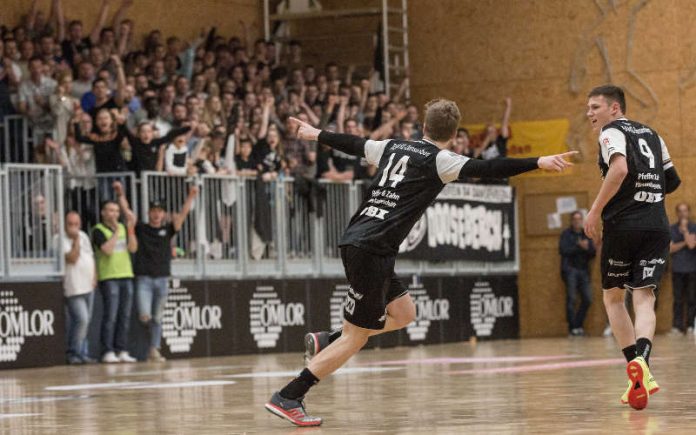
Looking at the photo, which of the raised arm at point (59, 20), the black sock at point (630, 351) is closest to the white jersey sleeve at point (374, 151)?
the black sock at point (630, 351)

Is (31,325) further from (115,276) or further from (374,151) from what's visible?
(374,151)

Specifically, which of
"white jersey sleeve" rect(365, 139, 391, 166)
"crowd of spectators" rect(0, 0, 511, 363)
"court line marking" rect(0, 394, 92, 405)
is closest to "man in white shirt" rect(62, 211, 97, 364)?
"crowd of spectators" rect(0, 0, 511, 363)

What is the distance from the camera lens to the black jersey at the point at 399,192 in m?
8.73

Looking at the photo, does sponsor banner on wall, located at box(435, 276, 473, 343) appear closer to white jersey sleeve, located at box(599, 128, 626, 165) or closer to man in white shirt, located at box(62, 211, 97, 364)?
man in white shirt, located at box(62, 211, 97, 364)

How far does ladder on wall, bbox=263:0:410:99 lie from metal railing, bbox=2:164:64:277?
1032 centimetres

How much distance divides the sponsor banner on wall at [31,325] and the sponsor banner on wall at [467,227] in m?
6.60

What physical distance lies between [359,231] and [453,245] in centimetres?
1690

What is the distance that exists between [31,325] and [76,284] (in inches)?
31.8

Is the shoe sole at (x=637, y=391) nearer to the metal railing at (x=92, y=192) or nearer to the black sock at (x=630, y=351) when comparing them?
the black sock at (x=630, y=351)

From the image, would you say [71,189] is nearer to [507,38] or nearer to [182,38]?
[182,38]

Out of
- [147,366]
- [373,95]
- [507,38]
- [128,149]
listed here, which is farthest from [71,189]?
[507,38]

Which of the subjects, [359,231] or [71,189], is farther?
[71,189]

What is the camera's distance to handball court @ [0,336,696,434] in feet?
27.9

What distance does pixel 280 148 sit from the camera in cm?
2241
